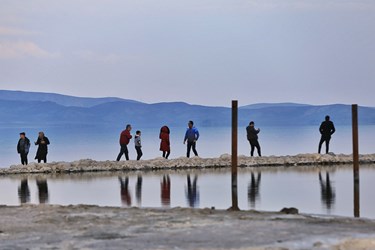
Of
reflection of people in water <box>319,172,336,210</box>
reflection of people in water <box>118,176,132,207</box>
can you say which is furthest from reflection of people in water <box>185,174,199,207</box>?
reflection of people in water <box>319,172,336,210</box>

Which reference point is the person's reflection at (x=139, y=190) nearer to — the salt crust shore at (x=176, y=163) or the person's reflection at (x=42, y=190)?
the person's reflection at (x=42, y=190)

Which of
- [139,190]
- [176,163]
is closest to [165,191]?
[139,190]

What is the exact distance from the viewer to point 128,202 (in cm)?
2542

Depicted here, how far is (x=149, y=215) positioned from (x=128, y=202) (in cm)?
689

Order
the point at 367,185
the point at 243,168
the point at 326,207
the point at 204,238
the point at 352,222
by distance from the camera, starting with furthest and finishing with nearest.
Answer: the point at 243,168 → the point at 367,185 → the point at 326,207 → the point at 352,222 → the point at 204,238

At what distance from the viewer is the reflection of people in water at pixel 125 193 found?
25438mm

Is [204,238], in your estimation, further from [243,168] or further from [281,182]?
[243,168]

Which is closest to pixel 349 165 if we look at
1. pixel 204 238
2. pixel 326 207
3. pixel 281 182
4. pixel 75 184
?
pixel 281 182

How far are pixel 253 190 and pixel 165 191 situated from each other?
2.47 m

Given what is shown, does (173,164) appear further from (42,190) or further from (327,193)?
(327,193)

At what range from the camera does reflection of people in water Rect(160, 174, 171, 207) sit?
2514cm

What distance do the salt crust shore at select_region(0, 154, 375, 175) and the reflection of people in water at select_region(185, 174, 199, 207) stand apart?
7050mm

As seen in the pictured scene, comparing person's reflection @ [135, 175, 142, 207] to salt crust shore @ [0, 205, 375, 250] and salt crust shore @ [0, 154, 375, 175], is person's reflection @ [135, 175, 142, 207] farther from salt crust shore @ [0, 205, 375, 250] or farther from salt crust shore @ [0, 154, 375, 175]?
salt crust shore @ [0, 205, 375, 250]

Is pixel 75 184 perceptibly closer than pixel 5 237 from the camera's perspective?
No
